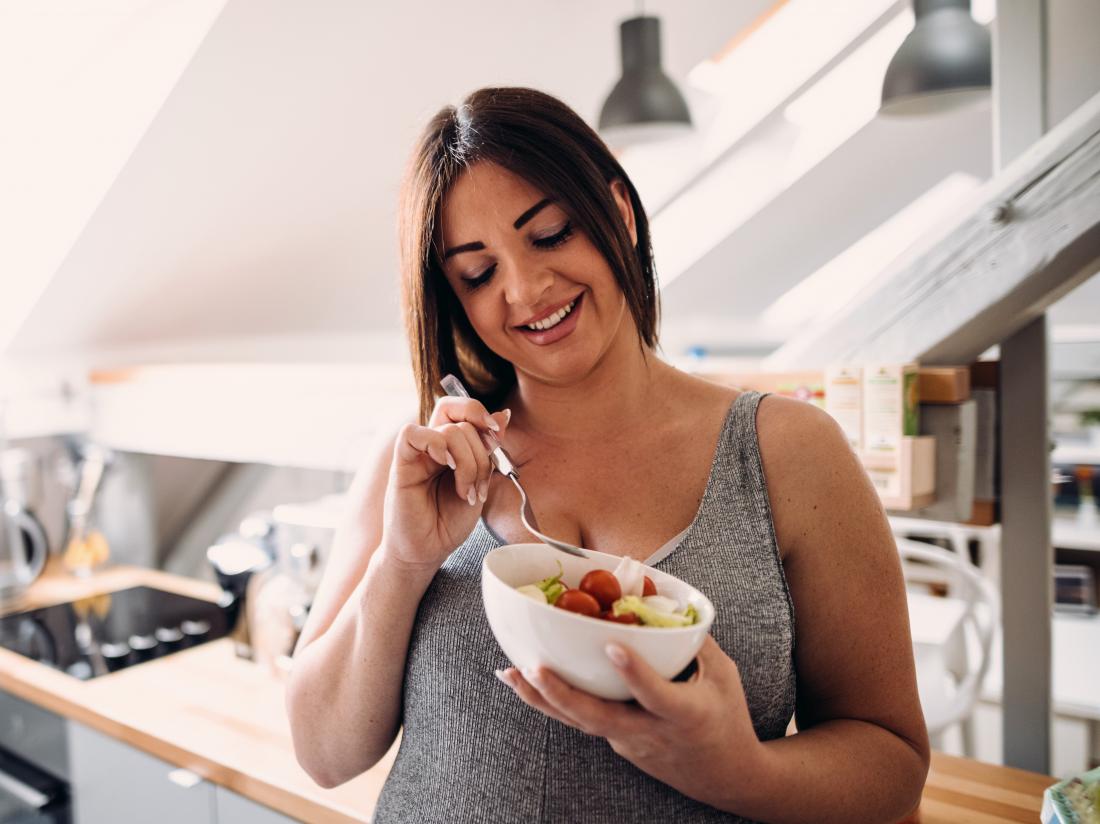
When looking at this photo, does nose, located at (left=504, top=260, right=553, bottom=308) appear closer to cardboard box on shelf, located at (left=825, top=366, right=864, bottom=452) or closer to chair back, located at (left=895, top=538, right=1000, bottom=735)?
cardboard box on shelf, located at (left=825, top=366, right=864, bottom=452)

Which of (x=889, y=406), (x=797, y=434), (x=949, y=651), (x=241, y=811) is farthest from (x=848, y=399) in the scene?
(x=949, y=651)

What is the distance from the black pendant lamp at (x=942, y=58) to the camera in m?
1.81

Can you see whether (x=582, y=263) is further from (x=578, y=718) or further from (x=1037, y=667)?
(x=1037, y=667)

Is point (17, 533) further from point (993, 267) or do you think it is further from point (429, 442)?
point (993, 267)

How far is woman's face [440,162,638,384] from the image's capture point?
89cm

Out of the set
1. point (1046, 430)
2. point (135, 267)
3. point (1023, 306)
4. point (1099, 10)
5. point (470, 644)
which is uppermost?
point (1099, 10)

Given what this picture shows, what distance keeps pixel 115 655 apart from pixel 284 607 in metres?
0.40

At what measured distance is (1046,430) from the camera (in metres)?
1.39

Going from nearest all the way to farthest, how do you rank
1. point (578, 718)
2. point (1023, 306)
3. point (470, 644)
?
point (578, 718)
point (470, 644)
point (1023, 306)

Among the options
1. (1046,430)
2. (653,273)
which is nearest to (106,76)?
(653,273)

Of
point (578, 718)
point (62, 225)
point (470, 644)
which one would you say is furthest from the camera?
point (62, 225)

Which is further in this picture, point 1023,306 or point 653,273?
point 1023,306

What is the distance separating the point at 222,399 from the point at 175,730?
1.08 metres

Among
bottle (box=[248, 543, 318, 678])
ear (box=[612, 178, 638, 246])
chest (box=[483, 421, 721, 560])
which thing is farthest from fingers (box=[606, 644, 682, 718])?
bottle (box=[248, 543, 318, 678])
